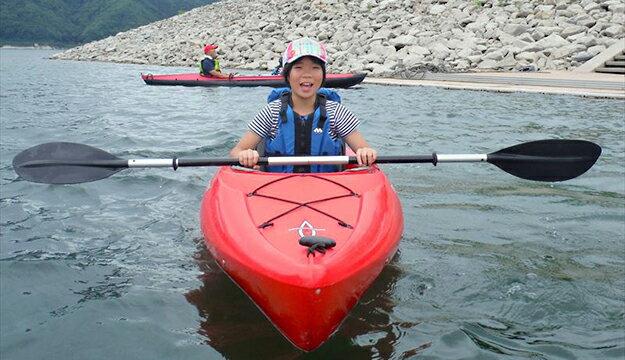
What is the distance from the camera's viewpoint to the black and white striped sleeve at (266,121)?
3832 millimetres

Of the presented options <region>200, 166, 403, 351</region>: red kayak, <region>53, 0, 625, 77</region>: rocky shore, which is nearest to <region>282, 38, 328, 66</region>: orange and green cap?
<region>200, 166, 403, 351</region>: red kayak

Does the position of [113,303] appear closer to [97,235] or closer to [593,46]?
[97,235]

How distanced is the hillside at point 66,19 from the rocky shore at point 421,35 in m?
74.4

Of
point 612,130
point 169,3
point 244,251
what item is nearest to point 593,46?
point 612,130

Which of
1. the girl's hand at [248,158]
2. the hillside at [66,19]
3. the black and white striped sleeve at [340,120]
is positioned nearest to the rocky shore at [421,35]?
the black and white striped sleeve at [340,120]

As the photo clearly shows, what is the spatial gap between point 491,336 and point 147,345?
166cm

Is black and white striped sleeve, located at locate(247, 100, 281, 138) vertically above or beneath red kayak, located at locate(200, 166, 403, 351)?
above

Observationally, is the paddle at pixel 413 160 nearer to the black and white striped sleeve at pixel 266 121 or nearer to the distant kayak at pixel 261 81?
the black and white striped sleeve at pixel 266 121

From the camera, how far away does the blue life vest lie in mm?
3795

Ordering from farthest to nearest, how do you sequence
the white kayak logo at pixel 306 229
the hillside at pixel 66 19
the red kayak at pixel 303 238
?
the hillside at pixel 66 19 → the white kayak logo at pixel 306 229 → the red kayak at pixel 303 238

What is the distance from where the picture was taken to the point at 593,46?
16047 mm

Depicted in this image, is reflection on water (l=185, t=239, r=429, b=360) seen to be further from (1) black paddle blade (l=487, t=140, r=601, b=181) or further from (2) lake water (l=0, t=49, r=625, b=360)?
(1) black paddle blade (l=487, t=140, r=601, b=181)

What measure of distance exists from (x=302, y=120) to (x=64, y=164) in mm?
1569

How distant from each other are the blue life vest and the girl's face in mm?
156
